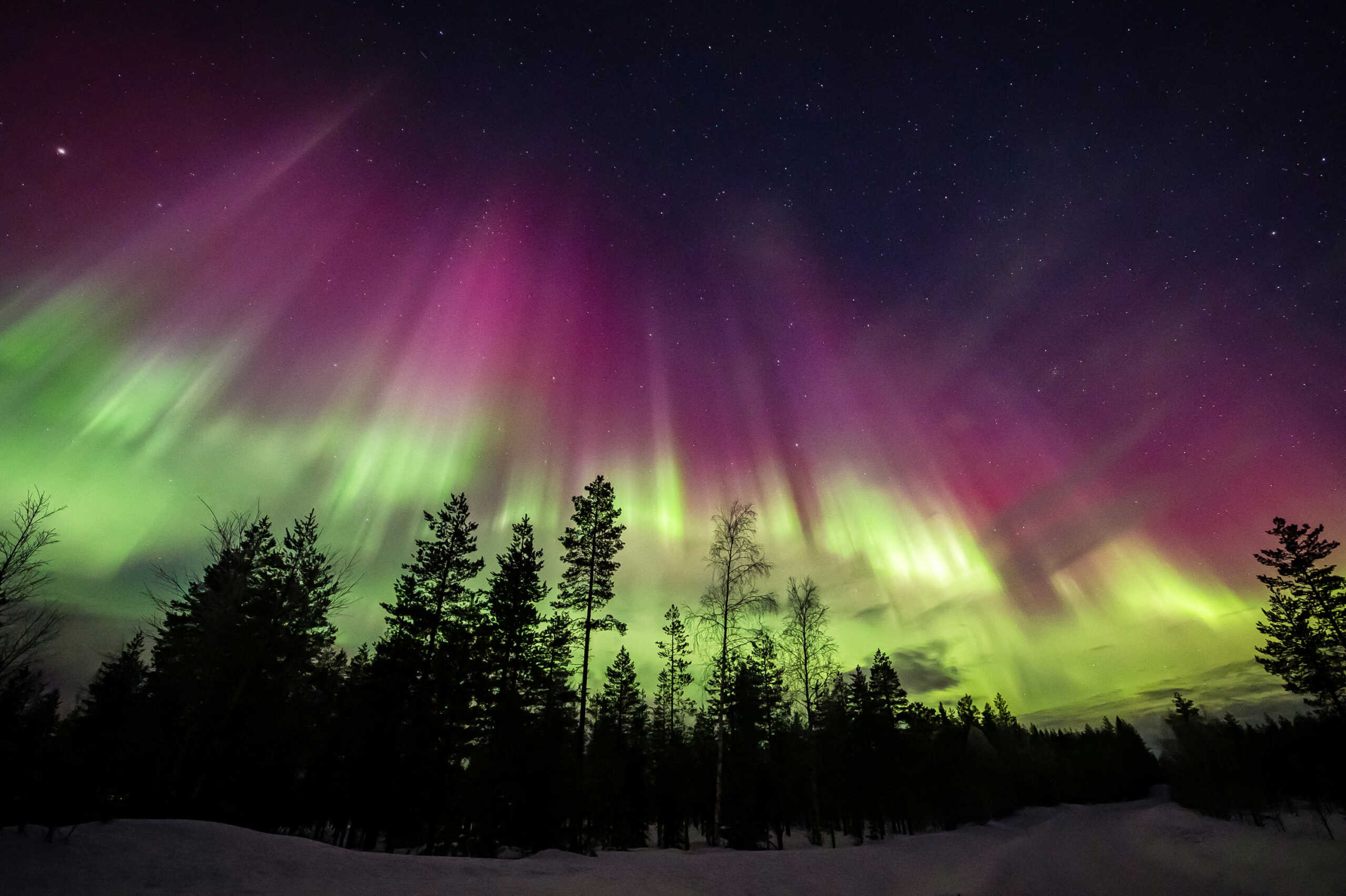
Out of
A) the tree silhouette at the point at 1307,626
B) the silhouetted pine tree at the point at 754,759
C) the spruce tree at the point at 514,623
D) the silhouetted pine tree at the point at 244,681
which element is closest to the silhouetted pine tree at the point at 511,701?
the spruce tree at the point at 514,623

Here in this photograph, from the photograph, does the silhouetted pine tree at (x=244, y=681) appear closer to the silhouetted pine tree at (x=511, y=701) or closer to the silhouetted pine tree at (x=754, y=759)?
the silhouetted pine tree at (x=511, y=701)

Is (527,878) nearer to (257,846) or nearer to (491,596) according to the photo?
(257,846)

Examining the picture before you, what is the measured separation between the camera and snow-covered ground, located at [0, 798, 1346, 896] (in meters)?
6.71

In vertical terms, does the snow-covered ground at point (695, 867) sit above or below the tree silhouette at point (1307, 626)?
below

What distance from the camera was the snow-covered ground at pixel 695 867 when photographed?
6.71 metres

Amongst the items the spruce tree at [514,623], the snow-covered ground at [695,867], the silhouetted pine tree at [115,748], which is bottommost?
the snow-covered ground at [695,867]

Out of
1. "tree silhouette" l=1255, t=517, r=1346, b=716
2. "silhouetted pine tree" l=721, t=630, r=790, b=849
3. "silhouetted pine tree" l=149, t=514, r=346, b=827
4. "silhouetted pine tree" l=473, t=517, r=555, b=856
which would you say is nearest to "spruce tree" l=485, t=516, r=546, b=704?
"silhouetted pine tree" l=473, t=517, r=555, b=856

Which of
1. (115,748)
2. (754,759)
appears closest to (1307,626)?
(754,759)

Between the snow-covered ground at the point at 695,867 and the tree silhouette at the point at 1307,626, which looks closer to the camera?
the snow-covered ground at the point at 695,867

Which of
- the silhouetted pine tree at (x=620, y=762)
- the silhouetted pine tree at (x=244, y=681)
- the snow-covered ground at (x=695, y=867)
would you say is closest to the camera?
the snow-covered ground at (x=695, y=867)

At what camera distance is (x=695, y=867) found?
13.3 metres

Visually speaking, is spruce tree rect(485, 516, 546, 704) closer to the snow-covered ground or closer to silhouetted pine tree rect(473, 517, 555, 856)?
silhouetted pine tree rect(473, 517, 555, 856)

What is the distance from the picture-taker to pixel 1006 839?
1394 inches

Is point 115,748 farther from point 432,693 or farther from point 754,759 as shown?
point 754,759
